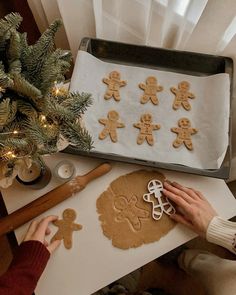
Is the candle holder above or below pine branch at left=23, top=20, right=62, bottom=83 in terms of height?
below

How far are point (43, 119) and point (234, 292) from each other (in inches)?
25.7

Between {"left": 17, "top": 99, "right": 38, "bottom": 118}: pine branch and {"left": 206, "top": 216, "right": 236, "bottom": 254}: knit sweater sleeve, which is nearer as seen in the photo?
{"left": 17, "top": 99, "right": 38, "bottom": 118}: pine branch

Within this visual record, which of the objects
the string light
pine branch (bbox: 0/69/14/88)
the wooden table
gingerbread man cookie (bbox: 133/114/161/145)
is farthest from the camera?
gingerbread man cookie (bbox: 133/114/161/145)

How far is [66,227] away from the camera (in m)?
0.85

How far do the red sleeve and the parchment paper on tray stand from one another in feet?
0.95

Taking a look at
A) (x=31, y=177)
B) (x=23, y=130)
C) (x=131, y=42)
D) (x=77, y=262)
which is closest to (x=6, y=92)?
(x=23, y=130)

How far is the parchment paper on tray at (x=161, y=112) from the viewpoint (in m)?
0.90

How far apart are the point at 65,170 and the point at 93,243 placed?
7.8 inches

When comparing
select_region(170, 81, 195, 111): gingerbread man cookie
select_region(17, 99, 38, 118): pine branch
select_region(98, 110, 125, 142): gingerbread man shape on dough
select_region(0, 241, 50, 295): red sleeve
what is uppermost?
select_region(17, 99, 38, 118): pine branch

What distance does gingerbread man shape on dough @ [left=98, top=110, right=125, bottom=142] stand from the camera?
920mm

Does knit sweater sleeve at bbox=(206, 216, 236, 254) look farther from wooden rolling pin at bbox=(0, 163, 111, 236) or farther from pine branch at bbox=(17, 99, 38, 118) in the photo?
pine branch at bbox=(17, 99, 38, 118)

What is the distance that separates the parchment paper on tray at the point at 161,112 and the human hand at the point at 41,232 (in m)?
0.22

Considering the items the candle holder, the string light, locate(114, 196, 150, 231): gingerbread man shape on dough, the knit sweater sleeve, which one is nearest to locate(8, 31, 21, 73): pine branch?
the string light

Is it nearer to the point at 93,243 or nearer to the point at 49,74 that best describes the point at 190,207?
the point at 93,243
